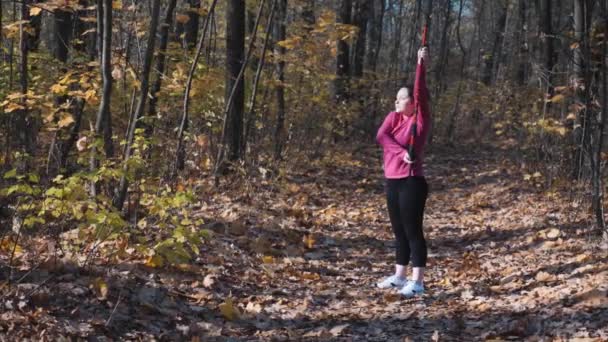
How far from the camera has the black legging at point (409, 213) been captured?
17.3 ft

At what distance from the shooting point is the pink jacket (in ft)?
17.2

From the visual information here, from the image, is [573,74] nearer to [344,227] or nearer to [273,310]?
[344,227]

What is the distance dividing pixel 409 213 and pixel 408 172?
14.2 inches

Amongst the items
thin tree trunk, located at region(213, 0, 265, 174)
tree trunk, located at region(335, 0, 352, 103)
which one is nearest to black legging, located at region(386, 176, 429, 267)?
thin tree trunk, located at region(213, 0, 265, 174)

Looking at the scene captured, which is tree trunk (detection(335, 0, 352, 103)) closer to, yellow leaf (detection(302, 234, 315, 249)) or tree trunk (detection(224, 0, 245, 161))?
tree trunk (detection(224, 0, 245, 161))

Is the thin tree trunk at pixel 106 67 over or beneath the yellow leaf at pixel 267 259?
over

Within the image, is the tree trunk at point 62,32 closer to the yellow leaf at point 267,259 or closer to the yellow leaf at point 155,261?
the yellow leaf at point 267,259

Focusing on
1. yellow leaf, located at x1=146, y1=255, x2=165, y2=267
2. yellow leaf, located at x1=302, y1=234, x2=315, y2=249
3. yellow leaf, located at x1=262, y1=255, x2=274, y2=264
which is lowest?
yellow leaf, located at x1=302, y1=234, x2=315, y2=249

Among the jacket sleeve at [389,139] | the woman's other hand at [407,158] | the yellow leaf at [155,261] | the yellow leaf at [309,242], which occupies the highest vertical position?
the jacket sleeve at [389,139]

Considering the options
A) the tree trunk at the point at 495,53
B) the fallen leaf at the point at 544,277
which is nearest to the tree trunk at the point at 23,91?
the fallen leaf at the point at 544,277

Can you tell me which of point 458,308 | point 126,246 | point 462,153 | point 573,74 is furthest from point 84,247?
point 462,153

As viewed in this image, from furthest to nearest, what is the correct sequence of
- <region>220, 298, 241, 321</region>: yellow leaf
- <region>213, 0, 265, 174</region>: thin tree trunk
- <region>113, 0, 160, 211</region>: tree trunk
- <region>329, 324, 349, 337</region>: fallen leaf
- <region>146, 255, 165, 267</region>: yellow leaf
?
<region>213, 0, 265, 174</region>: thin tree trunk < <region>113, 0, 160, 211</region>: tree trunk < <region>146, 255, 165, 267</region>: yellow leaf < <region>220, 298, 241, 321</region>: yellow leaf < <region>329, 324, 349, 337</region>: fallen leaf

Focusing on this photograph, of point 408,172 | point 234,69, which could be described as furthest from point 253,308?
point 234,69

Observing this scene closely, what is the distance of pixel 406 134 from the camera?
17.5 feet
